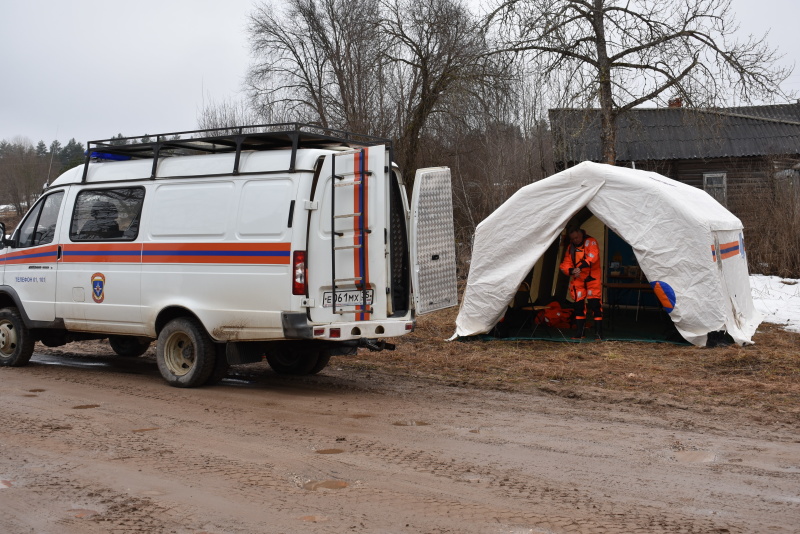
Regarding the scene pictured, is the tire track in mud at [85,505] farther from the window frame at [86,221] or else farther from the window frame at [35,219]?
the window frame at [35,219]

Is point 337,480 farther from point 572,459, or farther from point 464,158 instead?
point 464,158

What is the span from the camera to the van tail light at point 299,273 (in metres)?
7.60

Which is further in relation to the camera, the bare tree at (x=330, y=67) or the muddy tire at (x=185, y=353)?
the bare tree at (x=330, y=67)

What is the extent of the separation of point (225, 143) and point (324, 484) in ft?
15.1

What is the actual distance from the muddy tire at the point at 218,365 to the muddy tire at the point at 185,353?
0.07 metres

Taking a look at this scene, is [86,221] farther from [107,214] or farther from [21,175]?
[21,175]

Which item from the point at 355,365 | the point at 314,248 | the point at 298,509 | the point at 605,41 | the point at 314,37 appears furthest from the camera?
the point at 314,37

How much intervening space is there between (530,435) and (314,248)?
9.19 feet

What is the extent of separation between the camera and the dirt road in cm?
444

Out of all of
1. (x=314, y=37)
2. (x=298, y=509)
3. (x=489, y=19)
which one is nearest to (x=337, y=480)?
(x=298, y=509)

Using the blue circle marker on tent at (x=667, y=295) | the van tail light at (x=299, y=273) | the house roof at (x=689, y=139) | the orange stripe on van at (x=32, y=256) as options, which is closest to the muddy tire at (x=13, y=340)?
the orange stripe on van at (x=32, y=256)

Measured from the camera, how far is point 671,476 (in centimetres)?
519

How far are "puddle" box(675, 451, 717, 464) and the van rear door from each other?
10.6 ft

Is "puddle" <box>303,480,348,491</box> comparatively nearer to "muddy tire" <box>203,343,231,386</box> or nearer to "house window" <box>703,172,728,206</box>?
"muddy tire" <box>203,343,231,386</box>
